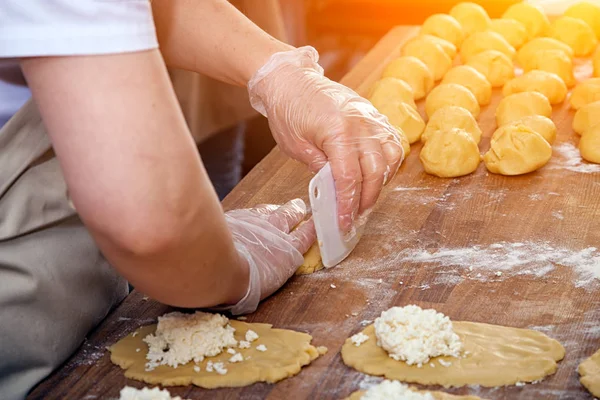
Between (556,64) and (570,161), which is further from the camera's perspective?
(556,64)

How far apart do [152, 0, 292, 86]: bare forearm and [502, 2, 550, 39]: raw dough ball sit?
160 centimetres

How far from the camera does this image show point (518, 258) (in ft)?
5.51

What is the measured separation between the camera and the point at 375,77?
9.05ft

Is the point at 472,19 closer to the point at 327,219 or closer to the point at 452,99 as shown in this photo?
the point at 452,99

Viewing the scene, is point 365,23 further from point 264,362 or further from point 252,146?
point 264,362

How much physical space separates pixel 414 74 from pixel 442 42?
37cm

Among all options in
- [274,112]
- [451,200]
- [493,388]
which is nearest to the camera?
[493,388]

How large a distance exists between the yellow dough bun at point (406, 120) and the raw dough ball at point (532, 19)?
969 millimetres

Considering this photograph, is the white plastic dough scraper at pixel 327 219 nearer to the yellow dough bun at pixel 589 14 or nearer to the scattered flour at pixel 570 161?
the scattered flour at pixel 570 161

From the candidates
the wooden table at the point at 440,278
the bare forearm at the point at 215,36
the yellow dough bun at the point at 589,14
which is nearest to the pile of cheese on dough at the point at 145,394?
the wooden table at the point at 440,278

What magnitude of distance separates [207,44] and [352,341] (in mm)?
815

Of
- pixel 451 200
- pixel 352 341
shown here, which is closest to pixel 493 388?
pixel 352 341

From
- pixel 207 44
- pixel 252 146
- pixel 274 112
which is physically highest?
pixel 207 44

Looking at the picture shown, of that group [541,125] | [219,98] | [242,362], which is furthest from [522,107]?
[219,98]
